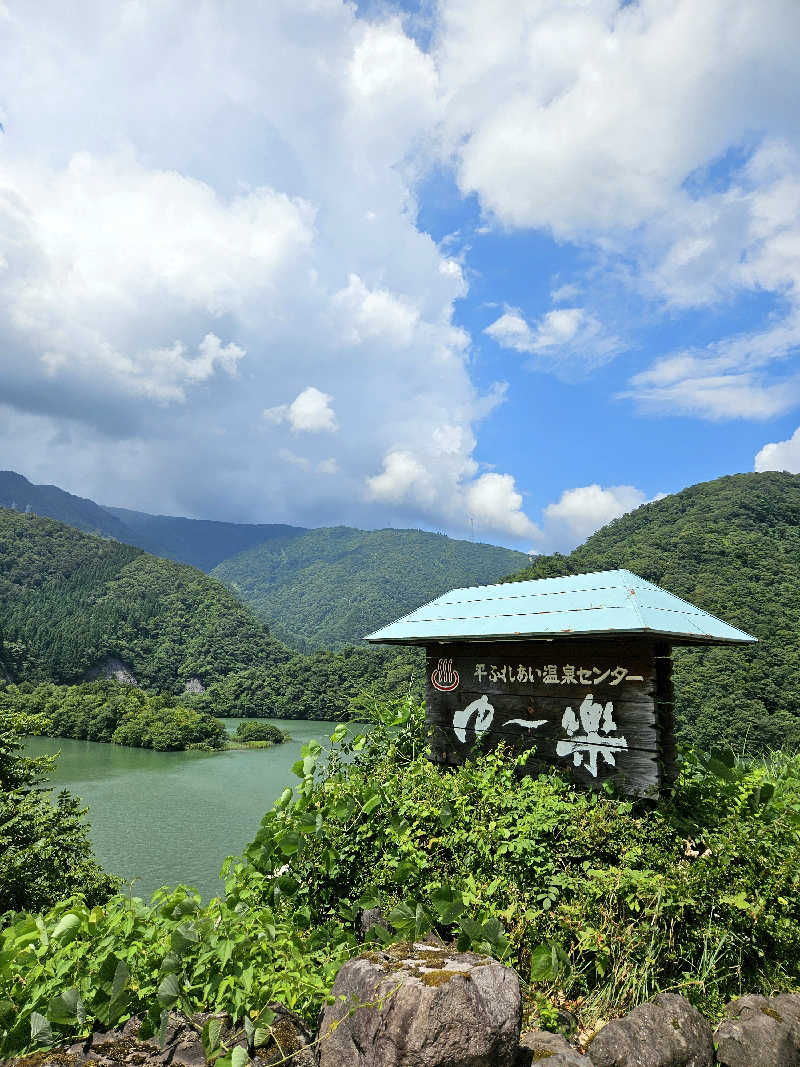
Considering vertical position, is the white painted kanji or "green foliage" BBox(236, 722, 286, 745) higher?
the white painted kanji

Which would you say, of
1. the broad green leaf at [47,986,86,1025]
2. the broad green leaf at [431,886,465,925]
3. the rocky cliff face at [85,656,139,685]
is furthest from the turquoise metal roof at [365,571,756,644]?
the rocky cliff face at [85,656,139,685]

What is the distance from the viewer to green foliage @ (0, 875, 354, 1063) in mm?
2025

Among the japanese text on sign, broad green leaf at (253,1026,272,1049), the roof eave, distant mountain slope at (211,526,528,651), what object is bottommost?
broad green leaf at (253,1026,272,1049)

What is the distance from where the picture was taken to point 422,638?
188 inches

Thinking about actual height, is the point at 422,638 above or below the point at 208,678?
above

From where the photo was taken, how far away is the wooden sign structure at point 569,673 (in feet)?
12.1

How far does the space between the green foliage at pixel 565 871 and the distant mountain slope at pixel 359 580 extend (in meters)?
77.9

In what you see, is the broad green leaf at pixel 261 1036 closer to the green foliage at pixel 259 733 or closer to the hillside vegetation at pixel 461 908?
the hillside vegetation at pixel 461 908

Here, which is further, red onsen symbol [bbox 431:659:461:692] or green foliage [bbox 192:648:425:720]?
green foliage [bbox 192:648:425:720]

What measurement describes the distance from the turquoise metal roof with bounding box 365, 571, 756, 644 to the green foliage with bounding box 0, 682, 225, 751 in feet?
119

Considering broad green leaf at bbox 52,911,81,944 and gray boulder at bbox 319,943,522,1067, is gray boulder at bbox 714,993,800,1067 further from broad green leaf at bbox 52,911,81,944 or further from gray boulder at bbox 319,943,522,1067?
broad green leaf at bbox 52,911,81,944

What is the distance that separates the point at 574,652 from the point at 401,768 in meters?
1.73

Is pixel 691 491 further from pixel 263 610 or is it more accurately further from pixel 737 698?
pixel 263 610

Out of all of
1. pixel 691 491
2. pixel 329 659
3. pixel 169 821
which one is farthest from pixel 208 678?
pixel 691 491
